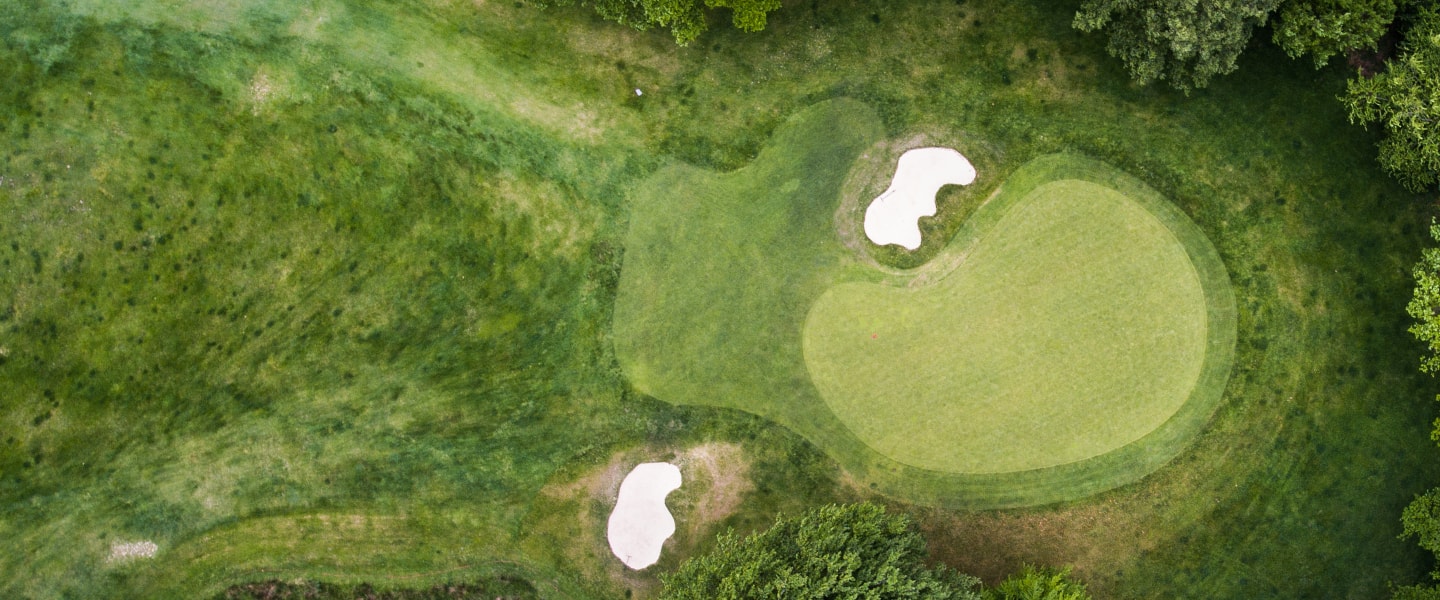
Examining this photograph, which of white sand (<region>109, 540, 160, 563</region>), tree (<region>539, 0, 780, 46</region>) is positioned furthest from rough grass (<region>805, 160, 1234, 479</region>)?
white sand (<region>109, 540, 160, 563</region>)

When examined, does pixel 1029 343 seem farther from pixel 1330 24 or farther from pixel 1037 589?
pixel 1330 24

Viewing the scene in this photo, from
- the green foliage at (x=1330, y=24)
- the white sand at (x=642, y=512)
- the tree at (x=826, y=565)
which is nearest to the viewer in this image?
the tree at (x=826, y=565)

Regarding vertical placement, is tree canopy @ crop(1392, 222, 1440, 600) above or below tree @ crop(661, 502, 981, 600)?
above

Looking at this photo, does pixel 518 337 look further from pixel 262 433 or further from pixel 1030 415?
pixel 1030 415

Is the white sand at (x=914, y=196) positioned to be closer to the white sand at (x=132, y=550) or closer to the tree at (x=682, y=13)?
the tree at (x=682, y=13)

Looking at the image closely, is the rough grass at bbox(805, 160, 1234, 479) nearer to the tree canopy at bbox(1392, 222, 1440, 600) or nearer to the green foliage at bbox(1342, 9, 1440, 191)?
the tree canopy at bbox(1392, 222, 1440, 600)

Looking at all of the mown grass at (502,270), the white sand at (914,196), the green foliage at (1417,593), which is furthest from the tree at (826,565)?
the green foliage at (1417,593)

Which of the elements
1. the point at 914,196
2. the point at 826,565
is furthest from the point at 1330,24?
the point at 826,565
